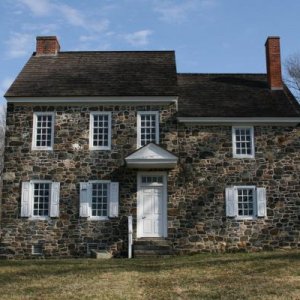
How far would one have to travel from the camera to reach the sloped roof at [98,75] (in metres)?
17.7

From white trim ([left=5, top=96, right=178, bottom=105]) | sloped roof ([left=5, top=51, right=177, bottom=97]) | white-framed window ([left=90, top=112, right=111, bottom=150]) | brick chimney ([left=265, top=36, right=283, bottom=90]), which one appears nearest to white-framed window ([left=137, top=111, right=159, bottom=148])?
white trim ([left=5, top=96, right=178, bottom=105])

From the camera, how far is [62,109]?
17.7m

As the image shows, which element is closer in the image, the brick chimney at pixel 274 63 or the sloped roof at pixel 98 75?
the sloped roof at pixel 98 75

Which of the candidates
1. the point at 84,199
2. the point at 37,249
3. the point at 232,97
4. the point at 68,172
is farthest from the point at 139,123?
the point at 37,249

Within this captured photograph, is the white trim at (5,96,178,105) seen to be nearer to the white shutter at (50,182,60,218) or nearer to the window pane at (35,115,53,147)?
the window pane at (35,115,53,147)

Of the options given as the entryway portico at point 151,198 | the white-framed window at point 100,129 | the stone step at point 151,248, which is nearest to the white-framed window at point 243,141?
the entryway portico at point 151,198

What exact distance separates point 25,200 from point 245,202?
320 inches

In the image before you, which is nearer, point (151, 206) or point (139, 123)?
point (151, 206)

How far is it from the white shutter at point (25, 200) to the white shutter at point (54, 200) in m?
0.86

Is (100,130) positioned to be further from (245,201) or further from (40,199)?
(245,201)

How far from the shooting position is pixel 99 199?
56.4 feet

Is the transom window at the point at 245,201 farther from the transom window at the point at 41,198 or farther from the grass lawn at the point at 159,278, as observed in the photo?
the transom window at the point at 41,198

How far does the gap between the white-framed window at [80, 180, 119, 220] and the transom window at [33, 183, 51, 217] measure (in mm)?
1312

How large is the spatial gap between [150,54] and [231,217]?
8009 mm
